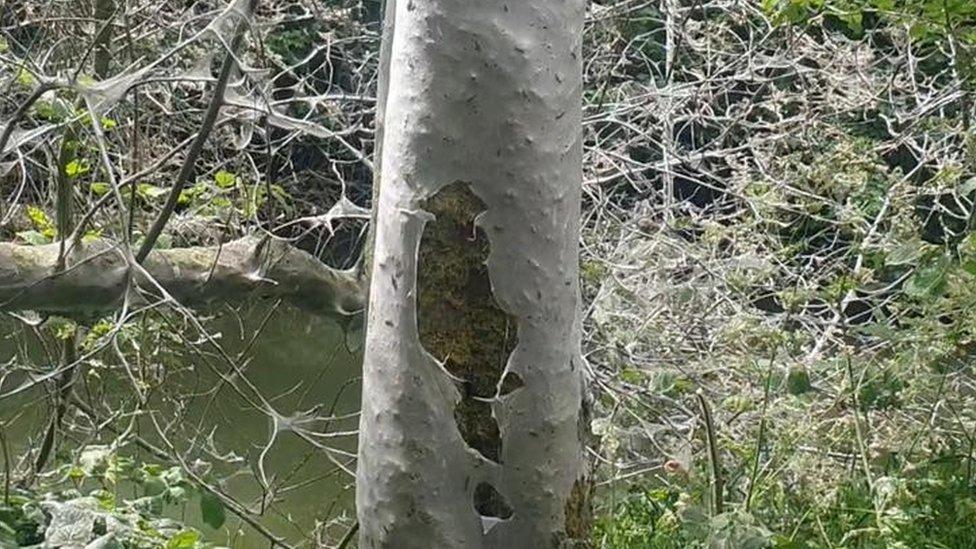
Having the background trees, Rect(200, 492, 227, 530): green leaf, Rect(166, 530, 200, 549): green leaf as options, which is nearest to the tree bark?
the background trees

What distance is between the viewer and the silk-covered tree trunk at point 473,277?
1.68 meters

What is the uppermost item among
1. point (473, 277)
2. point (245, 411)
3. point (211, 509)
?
point (473, 277)

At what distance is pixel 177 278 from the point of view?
10.2 feet

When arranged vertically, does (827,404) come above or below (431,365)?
below

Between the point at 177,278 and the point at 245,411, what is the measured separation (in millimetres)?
2286

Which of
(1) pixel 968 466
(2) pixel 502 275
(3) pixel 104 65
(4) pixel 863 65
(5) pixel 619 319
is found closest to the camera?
(2) pixel 502 275

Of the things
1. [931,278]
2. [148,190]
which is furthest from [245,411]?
[931,278]

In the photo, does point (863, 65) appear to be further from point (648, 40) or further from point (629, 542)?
point (629, 542)

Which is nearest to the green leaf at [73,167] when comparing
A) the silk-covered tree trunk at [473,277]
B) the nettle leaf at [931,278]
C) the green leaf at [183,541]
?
the green leaf at [183,541]

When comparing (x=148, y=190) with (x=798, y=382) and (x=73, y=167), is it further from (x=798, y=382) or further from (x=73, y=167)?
(x=798, y=382)

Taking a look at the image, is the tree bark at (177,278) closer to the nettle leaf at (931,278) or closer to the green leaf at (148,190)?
the green leaf at (148,190)

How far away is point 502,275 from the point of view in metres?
1.71

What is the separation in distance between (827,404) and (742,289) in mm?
574

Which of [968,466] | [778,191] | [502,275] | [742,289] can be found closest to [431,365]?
[502,275]
